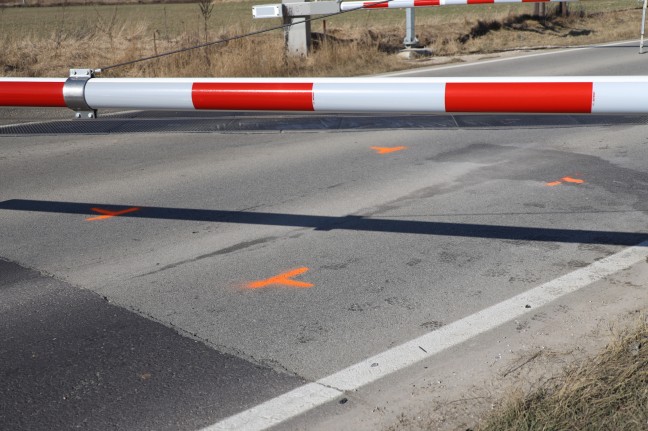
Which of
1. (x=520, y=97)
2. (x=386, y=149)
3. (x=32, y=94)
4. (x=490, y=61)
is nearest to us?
(x=520, y=97)

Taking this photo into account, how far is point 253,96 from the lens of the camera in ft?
15.0

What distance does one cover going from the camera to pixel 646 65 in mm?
15602

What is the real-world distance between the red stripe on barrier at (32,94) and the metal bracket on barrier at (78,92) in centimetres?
4

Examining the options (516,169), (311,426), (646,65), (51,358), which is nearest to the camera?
(311,426)

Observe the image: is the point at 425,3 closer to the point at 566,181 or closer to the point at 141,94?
the point at 566,181

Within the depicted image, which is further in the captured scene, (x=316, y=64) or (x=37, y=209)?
(x=316, y=64)

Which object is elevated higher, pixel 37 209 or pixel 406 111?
pixel 406 111

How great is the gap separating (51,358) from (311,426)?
1.62m

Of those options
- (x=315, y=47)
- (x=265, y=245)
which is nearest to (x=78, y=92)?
(x=265, y=245)

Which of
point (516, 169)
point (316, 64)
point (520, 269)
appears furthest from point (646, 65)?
point (520, 269)

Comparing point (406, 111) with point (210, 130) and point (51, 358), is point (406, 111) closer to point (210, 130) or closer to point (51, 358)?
point (51, 358)

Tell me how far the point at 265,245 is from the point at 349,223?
82 centimetres

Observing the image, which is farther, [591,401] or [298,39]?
[298,39]

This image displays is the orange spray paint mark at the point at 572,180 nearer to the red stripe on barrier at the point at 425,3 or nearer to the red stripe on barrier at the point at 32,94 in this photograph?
the red stripe on barrier at the point at 32,94
